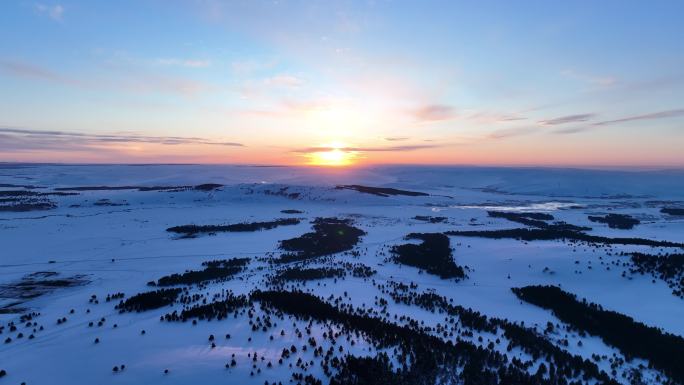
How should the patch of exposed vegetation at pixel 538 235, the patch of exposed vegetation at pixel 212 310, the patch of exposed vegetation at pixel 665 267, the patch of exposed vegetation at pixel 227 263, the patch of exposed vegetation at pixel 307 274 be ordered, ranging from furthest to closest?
the patch of exposed vegetation at pixel 538 235 < the patch of exposed vegetation at pixel 227 263 < the patch of exposed vegetation at pixel 307 274 < the patch of exposed vegetation at pixel 665 267 < the patch of exposed vegetation at pixel 212 310

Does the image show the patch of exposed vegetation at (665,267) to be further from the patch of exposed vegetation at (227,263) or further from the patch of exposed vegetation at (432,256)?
the patch of exposed vegetation at (227,263)

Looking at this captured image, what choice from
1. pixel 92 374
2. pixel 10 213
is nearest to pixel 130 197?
pixel 10 213

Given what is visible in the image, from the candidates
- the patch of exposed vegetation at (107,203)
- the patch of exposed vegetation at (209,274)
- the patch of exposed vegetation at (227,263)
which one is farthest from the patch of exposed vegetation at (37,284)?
the patch of exposed vegetation at (107,203)

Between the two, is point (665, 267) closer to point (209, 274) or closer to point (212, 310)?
point (212, 310)

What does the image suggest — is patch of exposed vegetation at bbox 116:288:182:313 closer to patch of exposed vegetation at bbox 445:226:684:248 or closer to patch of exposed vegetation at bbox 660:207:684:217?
patch of exposed vegetation at bbox 445:226:684:248

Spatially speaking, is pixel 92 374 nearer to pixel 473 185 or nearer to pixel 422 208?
pixel 422 208
